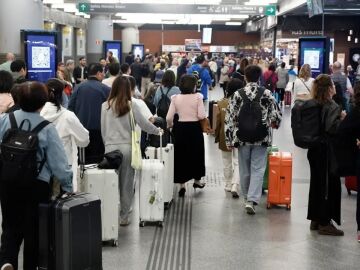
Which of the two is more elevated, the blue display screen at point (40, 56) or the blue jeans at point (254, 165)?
the blue display screen at point (40, 56)

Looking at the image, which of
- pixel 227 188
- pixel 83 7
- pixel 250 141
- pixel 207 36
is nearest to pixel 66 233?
pixel 250 141

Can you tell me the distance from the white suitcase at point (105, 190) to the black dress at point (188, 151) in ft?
6.37

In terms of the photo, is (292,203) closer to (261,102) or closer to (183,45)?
(261,102)

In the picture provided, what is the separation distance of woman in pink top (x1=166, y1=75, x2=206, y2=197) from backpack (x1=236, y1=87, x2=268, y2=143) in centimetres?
75

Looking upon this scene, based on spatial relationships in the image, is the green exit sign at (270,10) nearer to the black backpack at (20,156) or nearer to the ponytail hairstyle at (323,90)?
the ponytail hairstyle at (323,90)

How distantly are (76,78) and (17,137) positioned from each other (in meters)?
10.9

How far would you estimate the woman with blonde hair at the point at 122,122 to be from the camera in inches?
230

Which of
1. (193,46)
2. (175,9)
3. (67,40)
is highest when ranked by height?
(175,9)

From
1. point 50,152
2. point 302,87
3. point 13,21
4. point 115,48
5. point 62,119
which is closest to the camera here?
point 50,152

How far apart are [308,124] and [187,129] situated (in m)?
1.79

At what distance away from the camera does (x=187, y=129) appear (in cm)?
728

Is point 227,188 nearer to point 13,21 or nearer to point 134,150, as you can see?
point 134,150

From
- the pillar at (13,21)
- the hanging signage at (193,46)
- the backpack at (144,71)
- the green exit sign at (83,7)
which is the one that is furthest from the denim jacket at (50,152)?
the hanging signage at (193,46)

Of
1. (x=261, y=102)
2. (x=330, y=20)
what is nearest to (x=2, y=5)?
(x=261, y=102)
